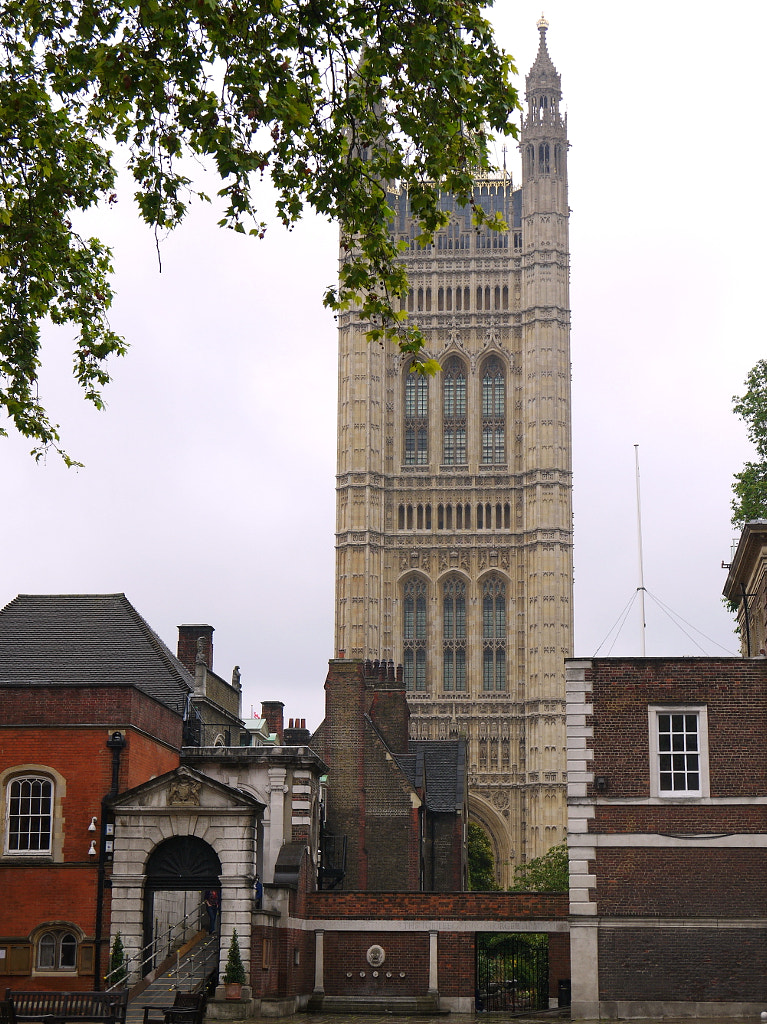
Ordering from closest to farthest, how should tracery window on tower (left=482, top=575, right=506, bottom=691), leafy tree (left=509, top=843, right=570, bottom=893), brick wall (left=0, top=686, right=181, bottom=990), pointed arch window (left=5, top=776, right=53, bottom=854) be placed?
1. brick wall (left=0, top=686, right=181, bottom=990)
2. pointed arch window (left=5, top=776, right=53, bottom=854)
3. leafy tree (left=509, top=843, right=570, bottom=893)
4. tracery window on tower (left=482, top=575, right=506, bottom=691)

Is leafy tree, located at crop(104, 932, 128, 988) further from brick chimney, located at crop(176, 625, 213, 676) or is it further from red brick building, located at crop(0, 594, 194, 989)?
brick chimney, located at crop(176, 625, 213, 676)

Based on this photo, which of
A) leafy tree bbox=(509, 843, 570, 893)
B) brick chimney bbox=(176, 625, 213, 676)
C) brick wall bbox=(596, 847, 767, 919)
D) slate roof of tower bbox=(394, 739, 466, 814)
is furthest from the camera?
leafy tree bbox=(509, 843, 570, 893)

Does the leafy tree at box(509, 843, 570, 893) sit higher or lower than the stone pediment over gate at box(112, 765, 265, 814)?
lower

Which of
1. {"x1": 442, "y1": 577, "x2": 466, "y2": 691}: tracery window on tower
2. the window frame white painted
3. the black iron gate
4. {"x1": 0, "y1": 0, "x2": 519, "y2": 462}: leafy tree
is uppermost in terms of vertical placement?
{"x1": 442, "y1": 577, "x2": 466, "y2": 691}: tracery window on tower

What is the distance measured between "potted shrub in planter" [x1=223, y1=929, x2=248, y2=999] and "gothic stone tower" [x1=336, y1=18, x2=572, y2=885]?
71.1 m

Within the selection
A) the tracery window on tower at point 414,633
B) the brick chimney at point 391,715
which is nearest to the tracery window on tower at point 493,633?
the tracery window on tower at point 414,633

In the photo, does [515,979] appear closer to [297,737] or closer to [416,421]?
[297,737]

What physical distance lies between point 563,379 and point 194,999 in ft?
294

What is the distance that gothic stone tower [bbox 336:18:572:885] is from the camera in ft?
328

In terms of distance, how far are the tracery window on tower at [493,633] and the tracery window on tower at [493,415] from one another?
9.07 metres

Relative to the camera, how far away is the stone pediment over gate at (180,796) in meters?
28.7

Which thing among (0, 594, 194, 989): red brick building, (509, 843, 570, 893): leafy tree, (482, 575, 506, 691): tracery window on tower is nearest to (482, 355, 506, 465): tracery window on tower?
(482, 575, 506, 691): tracery window on tower

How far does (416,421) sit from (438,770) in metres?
59.5

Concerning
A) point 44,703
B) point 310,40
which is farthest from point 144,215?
point 44,703
